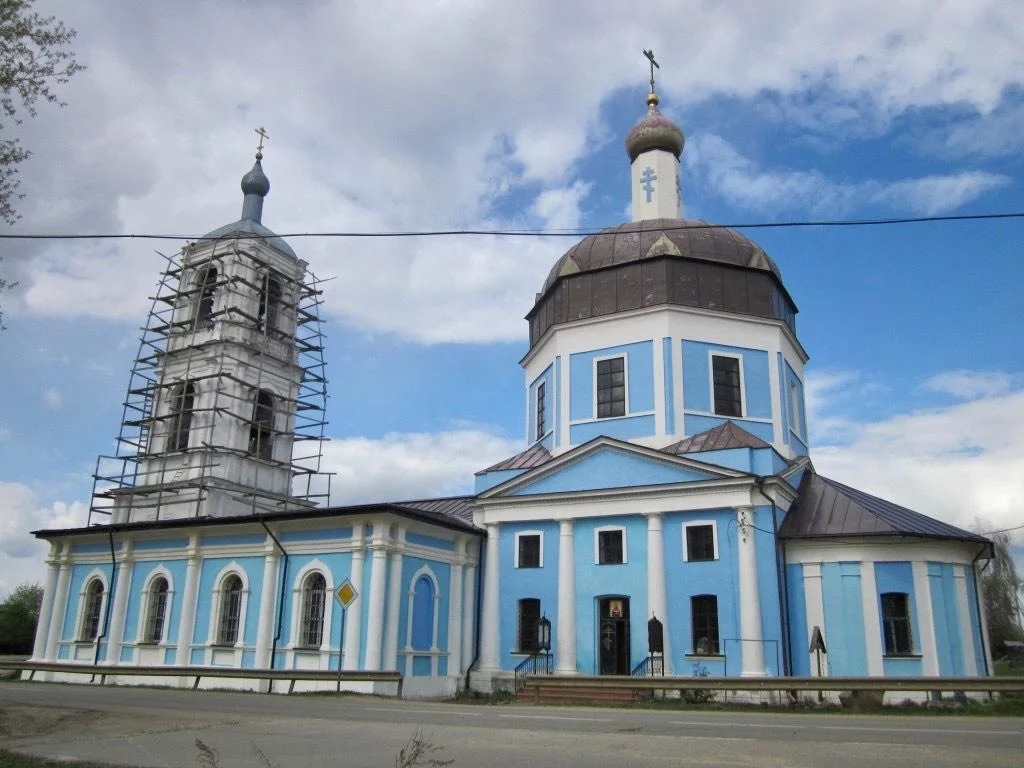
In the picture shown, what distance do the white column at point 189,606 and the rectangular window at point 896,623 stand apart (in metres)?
18.5

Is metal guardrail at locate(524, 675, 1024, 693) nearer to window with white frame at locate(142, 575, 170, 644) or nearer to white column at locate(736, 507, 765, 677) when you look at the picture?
white column at locate(736, 507, 765, 677)

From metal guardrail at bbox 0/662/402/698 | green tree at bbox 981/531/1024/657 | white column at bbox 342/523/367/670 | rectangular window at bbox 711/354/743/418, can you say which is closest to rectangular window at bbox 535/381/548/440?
rectangular window at bbox 711/354/743/418

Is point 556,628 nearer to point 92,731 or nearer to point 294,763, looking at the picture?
point 92,731

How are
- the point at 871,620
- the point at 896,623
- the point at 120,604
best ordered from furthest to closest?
the point at 120,604 < the point at 896,623 < the point at 871,620

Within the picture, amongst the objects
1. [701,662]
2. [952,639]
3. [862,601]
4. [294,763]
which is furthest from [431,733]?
[952,639]

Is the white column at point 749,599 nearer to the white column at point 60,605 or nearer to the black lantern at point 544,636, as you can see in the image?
the black lantern at point 544,636

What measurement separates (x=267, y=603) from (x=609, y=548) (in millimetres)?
9314

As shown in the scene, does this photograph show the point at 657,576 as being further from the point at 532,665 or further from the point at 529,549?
the point at 532,665

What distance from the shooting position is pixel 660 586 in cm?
2230

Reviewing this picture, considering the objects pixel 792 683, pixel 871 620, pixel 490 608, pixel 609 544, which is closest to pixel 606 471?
pixel 609 544

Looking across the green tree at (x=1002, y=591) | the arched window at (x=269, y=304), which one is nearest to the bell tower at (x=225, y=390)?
the arched window at (x=269, y=304)

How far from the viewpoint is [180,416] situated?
108 ft

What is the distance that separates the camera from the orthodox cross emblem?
31125 mm

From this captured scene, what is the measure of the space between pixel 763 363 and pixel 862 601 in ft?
25.4
